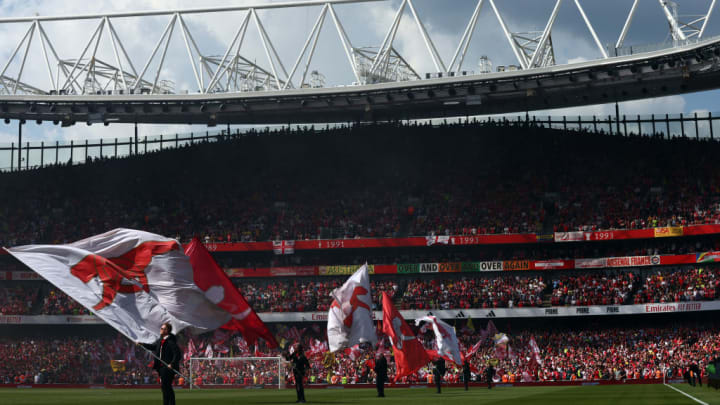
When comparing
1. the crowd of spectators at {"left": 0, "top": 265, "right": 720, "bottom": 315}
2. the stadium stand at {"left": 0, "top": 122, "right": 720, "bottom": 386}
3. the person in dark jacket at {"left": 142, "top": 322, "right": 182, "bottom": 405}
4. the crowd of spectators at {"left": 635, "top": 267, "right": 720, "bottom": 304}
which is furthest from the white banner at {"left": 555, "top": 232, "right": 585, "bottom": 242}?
the person in dark jacket at {"left": 142, "top": 322, "right": 182, "bottom": 405}

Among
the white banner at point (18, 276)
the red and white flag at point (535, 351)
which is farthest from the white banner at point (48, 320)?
the red and white flag at point (535, 351)

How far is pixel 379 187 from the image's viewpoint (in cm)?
6203

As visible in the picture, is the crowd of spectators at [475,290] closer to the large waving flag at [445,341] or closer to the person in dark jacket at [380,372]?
the large waving flag at [445,341]

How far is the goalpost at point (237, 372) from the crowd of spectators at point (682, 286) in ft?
76.7

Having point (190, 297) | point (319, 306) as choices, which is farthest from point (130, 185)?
point (190, 297)

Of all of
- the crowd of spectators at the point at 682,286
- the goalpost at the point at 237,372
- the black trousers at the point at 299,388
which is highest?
the crowd of spectators at the point at 682,286

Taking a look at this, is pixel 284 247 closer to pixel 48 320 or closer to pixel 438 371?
pixel 48 320

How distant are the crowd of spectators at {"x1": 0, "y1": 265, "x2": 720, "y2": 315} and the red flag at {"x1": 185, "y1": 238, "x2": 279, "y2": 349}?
31.7 metres

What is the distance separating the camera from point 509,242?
175 ft

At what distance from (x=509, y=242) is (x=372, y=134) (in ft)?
59.9

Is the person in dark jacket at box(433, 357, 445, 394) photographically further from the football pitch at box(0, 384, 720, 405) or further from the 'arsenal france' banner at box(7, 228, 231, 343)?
the 'arsenal france' banner at box(7, 228, 231, 343)

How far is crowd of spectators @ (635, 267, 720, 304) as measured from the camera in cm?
4653

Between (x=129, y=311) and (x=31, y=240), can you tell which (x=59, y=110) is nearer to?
(x=31, y=240)

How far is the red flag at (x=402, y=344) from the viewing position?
1085 inches
